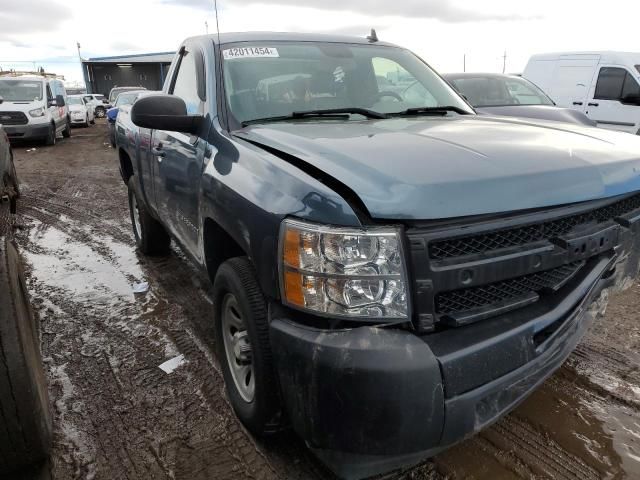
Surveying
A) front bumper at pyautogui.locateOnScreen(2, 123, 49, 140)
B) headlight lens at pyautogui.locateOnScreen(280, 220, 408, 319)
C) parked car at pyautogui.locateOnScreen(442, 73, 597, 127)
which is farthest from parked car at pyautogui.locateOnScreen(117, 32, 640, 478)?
front bumper at pyautogui.locateOnScreen(2, 123, 49, 140)

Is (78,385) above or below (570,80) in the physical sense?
below

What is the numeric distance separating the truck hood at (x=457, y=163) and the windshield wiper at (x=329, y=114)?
0.41ft

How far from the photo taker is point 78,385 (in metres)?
2.90

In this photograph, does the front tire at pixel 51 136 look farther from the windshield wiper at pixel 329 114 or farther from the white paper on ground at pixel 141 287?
the windshield wiper at pixel 329 114

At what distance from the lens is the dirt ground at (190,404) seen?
2.23 metres

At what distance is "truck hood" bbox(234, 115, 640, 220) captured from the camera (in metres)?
1.66

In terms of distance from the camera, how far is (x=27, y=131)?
14.1 meters

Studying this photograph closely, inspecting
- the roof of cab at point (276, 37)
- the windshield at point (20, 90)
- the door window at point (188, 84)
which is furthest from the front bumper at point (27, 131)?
the roof of cab at point (276, 37)

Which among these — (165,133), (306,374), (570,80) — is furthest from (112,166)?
(306,374)

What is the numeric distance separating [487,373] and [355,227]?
2.16 feet

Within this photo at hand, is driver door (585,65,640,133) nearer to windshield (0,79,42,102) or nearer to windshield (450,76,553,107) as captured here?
windshield (450,76,553,107)

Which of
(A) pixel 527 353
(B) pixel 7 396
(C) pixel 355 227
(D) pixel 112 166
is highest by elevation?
(C) pixel 355 227

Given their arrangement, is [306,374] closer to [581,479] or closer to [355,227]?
[355,227]

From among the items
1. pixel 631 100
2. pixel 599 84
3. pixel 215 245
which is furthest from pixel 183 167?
pixel 599 84
